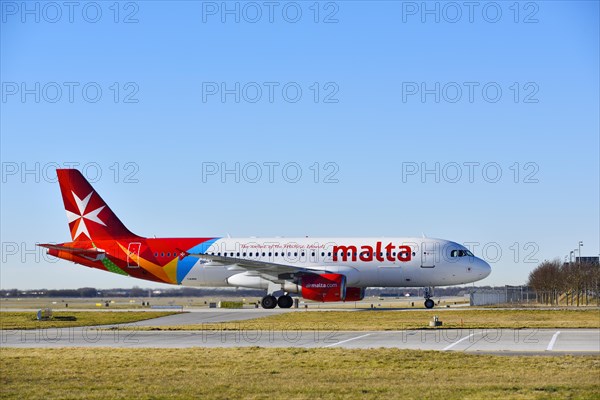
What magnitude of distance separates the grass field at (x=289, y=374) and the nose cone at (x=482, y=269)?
32328 millimetres

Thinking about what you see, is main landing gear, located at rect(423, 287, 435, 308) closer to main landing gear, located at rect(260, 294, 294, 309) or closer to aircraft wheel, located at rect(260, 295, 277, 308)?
main landing gear, located at rect(260, 294, 294, 309)

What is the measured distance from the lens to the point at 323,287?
5275cm

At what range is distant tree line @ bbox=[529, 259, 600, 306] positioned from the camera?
3287 inches

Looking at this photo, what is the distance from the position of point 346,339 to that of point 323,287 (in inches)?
888

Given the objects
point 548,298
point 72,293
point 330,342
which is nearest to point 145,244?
point 330,342

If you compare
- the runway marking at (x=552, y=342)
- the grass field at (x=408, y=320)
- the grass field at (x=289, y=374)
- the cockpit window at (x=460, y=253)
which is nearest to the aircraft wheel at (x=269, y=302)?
the grass field at (x=408, y=320)

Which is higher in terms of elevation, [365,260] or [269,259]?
[269,259]

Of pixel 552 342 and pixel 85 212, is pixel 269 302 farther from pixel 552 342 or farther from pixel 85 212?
pixel 552 342

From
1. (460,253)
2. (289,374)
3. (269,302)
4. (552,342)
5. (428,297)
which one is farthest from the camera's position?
(428,297)

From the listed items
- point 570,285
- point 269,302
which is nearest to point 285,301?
point 269,302

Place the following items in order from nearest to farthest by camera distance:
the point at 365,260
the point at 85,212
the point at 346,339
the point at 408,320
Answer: the point at 346,339
the point at 408,320
the point at 365,260
the point at 85,212

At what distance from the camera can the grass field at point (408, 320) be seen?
123 feet

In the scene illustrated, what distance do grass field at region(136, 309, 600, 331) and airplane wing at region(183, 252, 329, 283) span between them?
175 inches

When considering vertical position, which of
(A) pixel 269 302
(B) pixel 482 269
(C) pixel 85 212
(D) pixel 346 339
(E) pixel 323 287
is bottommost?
(D) pixel 346 339
